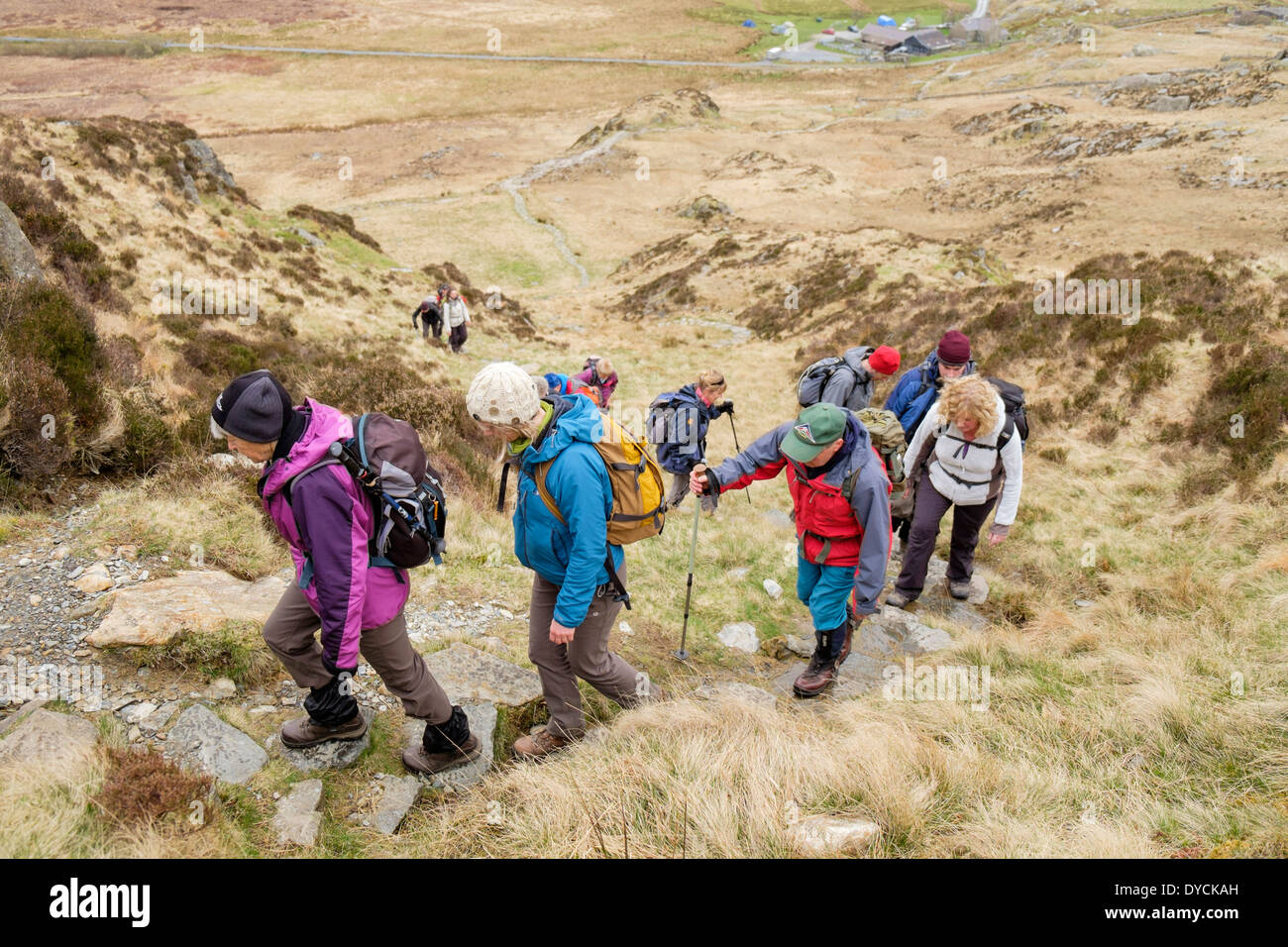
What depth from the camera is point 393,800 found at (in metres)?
3.98

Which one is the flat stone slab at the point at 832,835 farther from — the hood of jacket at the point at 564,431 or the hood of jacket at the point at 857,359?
the hood of jacket at the point at 857,359

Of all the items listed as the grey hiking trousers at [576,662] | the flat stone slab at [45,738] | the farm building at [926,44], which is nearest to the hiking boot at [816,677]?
the grey hiking trousers at [576,662]

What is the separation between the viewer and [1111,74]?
53.9 m

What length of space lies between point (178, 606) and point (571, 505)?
308 cm

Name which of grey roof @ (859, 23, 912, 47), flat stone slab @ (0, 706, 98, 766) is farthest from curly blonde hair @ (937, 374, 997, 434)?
grey roof @ (859, 23, 912, 47)

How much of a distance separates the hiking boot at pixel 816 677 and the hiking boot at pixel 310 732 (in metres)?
3.23

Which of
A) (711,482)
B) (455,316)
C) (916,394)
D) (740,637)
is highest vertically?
(455,316)

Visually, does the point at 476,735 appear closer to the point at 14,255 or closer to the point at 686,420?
the point at 686,420

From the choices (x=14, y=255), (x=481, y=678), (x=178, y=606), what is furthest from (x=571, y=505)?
(x=14, y=255)

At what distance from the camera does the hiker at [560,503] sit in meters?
3.51

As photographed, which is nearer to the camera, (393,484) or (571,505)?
(393,484)

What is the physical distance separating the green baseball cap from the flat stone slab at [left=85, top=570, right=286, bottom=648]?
3830 millimetres

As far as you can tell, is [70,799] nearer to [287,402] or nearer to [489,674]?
[287,402]

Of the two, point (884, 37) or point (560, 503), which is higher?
point (884, 37)
